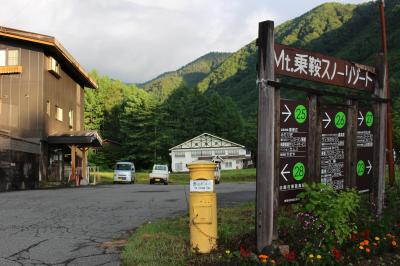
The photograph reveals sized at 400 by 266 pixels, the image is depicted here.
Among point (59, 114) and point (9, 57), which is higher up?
point (9, 57)

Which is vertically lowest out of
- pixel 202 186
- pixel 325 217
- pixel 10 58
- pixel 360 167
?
pixel 325 217

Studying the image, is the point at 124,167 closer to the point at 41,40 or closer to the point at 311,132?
the point at 41,40

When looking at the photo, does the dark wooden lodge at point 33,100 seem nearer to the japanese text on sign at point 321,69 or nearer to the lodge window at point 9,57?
the lodge window at point 9,57

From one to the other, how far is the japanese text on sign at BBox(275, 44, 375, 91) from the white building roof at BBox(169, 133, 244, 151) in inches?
2652

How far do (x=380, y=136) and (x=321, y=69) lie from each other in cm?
242

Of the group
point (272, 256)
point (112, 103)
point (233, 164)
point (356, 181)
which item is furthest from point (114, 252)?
point (112, 103)

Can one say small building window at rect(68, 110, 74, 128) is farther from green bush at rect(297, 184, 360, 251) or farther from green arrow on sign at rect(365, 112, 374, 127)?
green bush at rect(297, 184, 360, 251)

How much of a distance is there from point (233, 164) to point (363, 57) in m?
72.4

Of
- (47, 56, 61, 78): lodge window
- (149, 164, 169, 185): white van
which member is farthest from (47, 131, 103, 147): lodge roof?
(149, 164, 169, 185): white van

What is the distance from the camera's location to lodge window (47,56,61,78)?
28.6 m

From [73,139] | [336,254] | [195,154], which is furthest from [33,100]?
[195,154]

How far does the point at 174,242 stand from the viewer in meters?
7.49

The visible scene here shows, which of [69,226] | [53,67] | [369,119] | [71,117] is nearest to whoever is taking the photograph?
[369,119]

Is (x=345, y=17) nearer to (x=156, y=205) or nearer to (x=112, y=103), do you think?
(x=112, y=103)
